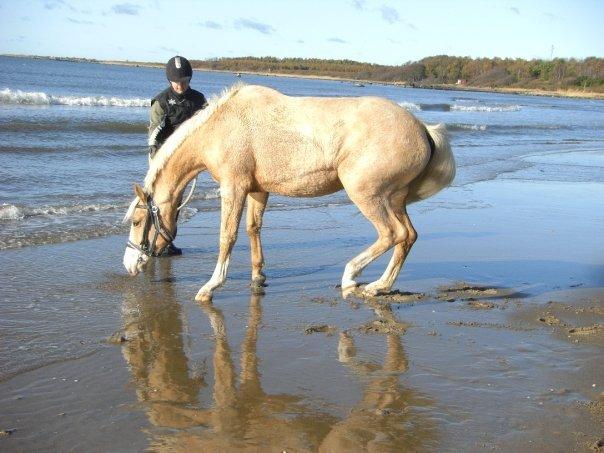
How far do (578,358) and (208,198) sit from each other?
7.64 metres

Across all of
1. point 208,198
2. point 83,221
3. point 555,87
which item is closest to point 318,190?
point 83,221

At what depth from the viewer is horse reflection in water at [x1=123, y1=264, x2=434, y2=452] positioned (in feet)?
11.8

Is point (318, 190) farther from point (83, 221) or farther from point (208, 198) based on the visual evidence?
point (208, 198)

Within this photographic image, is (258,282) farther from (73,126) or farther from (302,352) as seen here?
(73,126)

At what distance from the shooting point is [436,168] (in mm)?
6594

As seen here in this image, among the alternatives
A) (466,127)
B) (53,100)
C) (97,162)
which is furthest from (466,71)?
(97,162)

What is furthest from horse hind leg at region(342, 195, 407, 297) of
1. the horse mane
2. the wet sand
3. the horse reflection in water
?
Answer: the horse mane

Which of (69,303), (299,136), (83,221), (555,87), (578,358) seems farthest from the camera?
(555,87)

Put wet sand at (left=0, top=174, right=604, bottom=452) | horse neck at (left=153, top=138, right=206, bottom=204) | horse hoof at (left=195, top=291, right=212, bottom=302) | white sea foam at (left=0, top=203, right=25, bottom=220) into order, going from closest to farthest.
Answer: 1. wet sand at (left=0, top=174, right=604, bottom=452)
2. horse hoof at (left=195, top=291, right=212, bottom=302)
3. horse neck at (left=153, top=138, right=206, bottom=204)
4. white sea foam at (left=0, top=203, right=25, bottom=220)

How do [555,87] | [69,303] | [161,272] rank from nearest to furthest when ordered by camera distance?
[69,303]
[161,272]
[555,87]

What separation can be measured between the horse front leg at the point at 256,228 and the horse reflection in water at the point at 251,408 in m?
1.71

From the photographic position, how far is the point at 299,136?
6.39 m

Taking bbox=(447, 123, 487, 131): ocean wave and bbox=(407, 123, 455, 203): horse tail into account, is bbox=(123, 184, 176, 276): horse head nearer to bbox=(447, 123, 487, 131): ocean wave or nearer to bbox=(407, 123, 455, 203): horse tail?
bbox=(407, 123, 455, 203): horse tail

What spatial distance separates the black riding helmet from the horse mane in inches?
37.3
